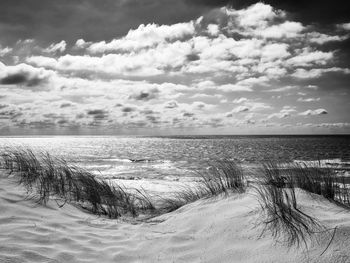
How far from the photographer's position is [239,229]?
11.7ft

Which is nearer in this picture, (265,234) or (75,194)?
(265,234)

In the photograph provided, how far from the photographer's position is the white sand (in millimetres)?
2969

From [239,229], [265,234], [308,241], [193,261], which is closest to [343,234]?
[308,241]

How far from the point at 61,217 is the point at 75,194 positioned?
1590 mm

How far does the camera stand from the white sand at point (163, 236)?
2969mm

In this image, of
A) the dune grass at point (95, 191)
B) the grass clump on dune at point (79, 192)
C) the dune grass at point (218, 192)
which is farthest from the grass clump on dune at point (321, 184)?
the grass clump on dune at point (79, 192)

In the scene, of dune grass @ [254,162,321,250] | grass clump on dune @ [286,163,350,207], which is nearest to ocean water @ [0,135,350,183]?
grass clump on dune @ [286,163,350,207]

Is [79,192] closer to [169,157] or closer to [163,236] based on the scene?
[163,236]

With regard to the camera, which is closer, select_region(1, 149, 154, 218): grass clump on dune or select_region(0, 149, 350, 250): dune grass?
select_region(0, 149, 350, 250): dune grass

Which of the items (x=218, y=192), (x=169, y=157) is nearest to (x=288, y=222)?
(x=218, y=192)

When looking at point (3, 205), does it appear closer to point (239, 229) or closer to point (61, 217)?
point (61, 217)

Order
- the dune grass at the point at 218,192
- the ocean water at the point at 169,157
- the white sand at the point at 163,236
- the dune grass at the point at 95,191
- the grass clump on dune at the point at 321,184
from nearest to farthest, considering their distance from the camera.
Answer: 1. the white sand at the point at 163,236
2. the dune grass at the point at 218,192
3. the grass clump on dune at the point at 321,184
4. the dune grass at the point at 95,191
5. the ocean water at the point at 169,157

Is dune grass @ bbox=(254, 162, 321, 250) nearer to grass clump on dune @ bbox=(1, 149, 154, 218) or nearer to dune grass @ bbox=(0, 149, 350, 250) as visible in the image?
dune grass @ bbox=(0, 149, 350, 250)

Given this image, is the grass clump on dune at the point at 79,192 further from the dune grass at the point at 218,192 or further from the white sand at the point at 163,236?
the white sand at the point at 163,236
